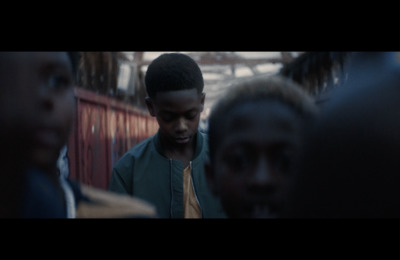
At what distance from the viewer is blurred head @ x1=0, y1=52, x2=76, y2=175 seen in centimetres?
78

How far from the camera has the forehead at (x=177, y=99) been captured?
3.04 ft

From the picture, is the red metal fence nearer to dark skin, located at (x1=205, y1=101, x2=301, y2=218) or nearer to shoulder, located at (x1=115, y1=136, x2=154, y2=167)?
shoulder, located at (x1=115, y1=136, x2=154, y2=167)

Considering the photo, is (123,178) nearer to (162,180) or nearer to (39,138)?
(162,180)

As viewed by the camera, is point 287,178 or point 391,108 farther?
point 391,108

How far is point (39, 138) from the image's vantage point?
79 cm

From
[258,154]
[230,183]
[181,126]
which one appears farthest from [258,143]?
[181,126]

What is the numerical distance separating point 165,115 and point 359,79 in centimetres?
59

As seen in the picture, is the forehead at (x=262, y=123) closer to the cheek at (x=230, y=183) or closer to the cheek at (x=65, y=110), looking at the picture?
the cheek at (x=230, y=183)

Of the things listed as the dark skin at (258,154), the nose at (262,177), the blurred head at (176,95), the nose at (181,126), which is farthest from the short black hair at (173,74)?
the nose at (262,177)

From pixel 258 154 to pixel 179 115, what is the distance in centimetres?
31

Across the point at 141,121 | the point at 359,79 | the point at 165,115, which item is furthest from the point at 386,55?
the point at 141,121

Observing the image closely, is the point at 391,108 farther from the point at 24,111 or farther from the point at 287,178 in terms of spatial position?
the point at 24,111

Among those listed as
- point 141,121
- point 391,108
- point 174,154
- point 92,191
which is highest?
point 141,121

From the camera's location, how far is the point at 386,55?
35.5 inches
